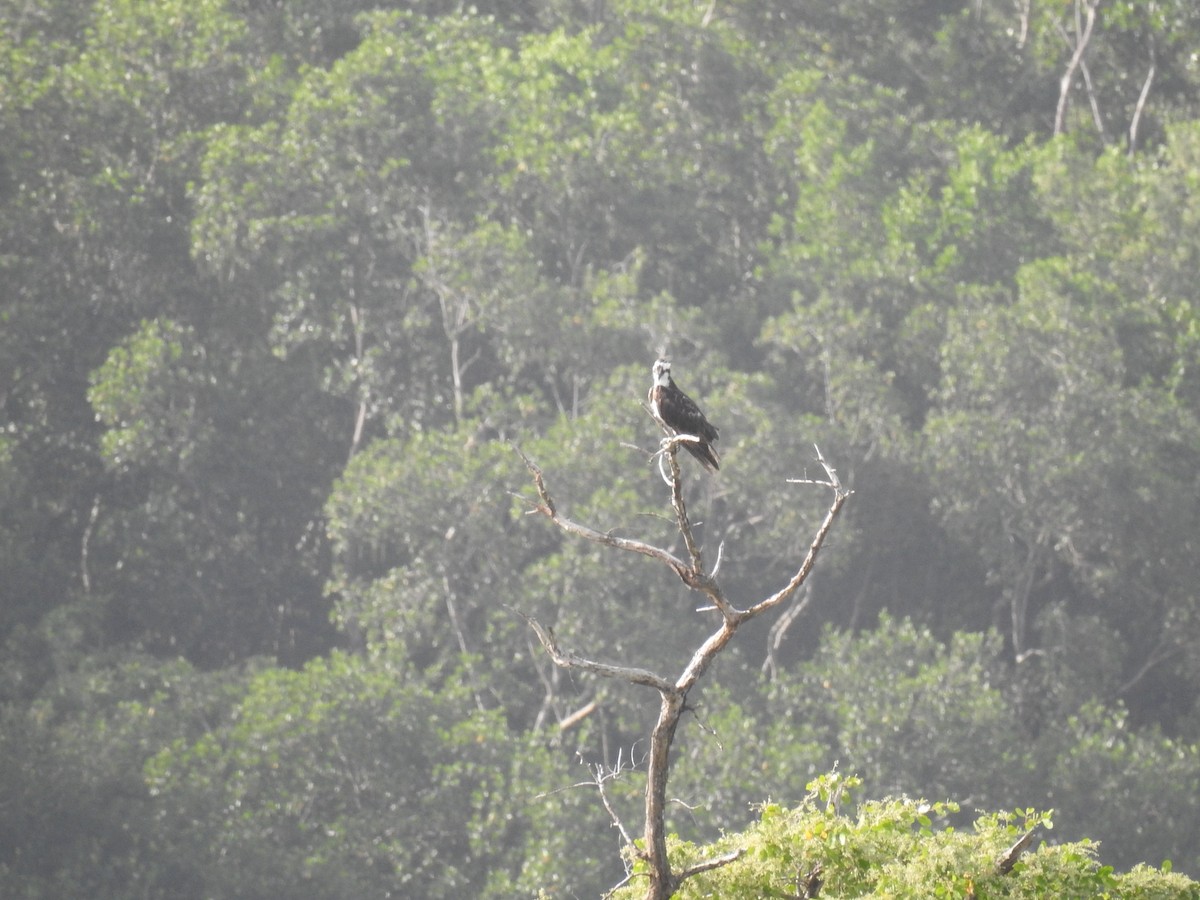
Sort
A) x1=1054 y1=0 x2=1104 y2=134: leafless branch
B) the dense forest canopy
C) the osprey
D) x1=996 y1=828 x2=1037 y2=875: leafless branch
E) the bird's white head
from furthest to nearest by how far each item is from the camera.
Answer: x1=1054 y1=0 x2=1104 y2=134: leafless branch
the dense forest canopy
the bird's white head
the osprey
x1=996 y1=828 x2=1037 y2=875: leafless branch

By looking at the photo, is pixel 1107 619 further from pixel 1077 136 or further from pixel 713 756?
pixel 1077 136

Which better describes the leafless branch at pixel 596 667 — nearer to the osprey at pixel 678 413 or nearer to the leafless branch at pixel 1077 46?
the osprey at pixel 678 413

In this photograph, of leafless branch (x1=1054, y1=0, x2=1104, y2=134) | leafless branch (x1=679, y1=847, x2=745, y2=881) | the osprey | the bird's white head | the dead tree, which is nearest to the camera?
the dead tree

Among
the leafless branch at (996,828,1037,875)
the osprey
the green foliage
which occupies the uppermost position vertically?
the osprey

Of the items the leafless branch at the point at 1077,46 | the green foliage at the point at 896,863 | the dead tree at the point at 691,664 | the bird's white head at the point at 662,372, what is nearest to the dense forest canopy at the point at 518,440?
the leafless branch at the point at 1077,46

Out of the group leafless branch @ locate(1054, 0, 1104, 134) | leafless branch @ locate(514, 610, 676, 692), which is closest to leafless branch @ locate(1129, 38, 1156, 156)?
leafless branch @ locate(1054, 0, 1104, 134)

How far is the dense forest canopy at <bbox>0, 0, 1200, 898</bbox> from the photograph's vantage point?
20.2 meters

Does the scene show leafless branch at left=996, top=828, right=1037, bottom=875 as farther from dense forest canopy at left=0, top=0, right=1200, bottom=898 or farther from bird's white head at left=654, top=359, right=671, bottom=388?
dense forest canopy at left=0, top=0, right=1200, bottom=898

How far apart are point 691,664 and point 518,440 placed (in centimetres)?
1546

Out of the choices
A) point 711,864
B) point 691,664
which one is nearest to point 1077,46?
point 691,664

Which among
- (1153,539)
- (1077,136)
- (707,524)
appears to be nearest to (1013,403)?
(1153,539)

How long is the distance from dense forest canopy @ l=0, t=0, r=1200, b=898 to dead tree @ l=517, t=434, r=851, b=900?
12.1 meters

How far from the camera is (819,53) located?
30875mm

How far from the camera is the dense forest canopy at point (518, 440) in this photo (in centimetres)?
2022
